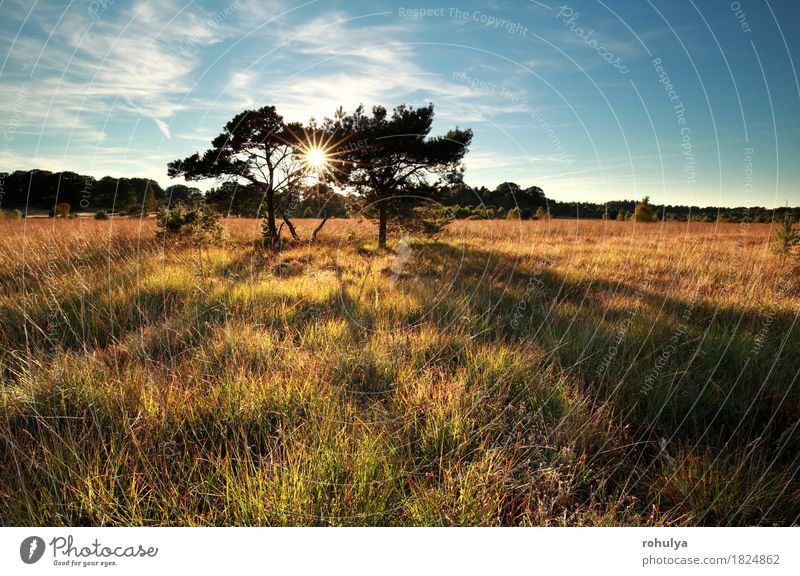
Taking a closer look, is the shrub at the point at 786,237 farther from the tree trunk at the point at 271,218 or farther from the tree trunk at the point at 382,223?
the tree trunk at the point at 271,218

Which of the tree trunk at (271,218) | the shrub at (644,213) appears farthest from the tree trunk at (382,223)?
the shrub at (644,213)

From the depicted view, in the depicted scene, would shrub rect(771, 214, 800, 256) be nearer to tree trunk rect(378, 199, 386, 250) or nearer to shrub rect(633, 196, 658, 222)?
tree trunk rect(378, 199, 386, 250)

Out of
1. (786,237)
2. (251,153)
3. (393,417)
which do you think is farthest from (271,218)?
(786,237)

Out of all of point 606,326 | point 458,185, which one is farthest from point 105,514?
point 458,185

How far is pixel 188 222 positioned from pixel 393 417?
1801cm

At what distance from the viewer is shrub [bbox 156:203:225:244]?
51.8 ft

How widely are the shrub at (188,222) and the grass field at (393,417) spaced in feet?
33.0

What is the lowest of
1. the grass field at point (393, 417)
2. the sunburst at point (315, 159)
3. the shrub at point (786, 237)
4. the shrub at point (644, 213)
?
the grass field at point (393, 417)

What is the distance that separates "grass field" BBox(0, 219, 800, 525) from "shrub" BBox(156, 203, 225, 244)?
33.0 feet

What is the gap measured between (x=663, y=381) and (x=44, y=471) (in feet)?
16.7

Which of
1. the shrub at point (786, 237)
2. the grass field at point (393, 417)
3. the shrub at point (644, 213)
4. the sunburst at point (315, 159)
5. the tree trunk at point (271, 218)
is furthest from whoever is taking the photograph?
the shrub at point (644, 213)

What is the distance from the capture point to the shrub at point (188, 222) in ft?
51.8

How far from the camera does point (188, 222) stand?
17422mm

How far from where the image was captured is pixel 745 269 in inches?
361
